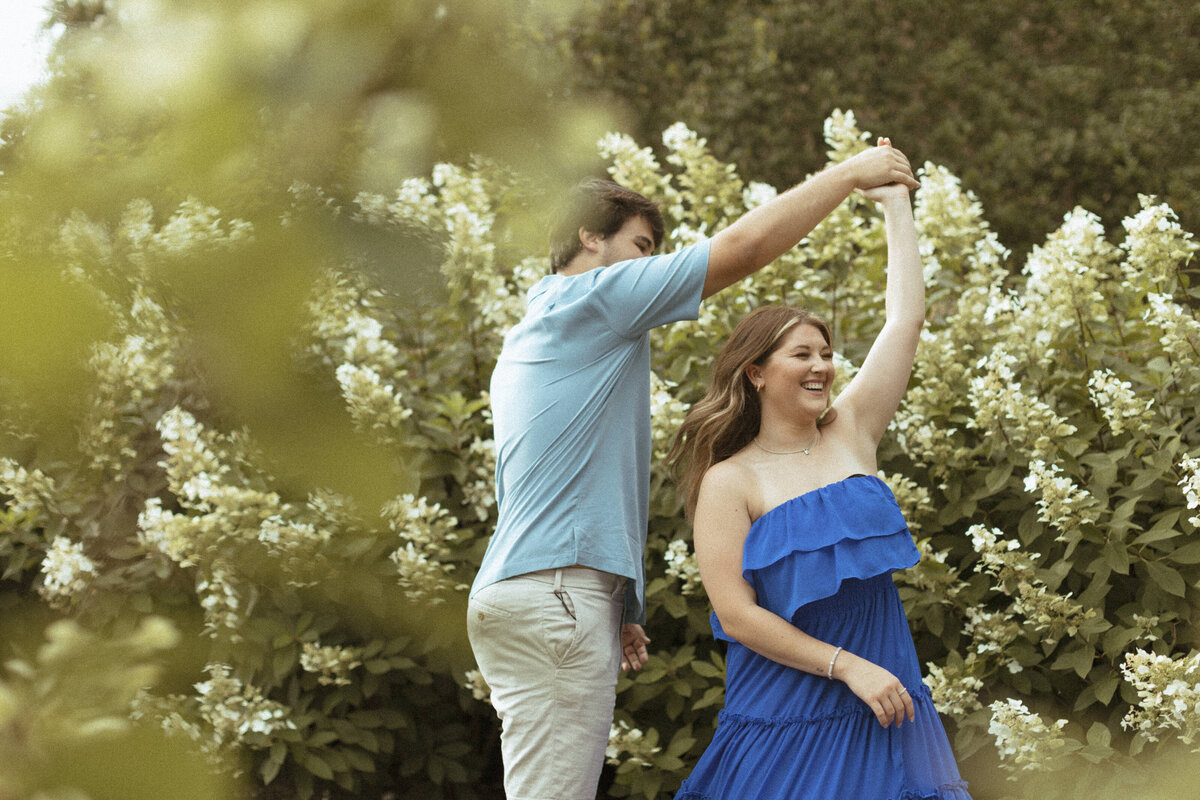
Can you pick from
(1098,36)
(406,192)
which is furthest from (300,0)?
(1098,36)

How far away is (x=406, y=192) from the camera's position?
664 millimetres

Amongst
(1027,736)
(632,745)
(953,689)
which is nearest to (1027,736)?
(1027,736)

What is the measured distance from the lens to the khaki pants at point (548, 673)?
2092 mm

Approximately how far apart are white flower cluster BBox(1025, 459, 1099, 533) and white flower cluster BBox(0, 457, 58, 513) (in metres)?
2.55

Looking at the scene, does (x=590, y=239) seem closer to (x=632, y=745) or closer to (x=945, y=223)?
(x=632, y=745)

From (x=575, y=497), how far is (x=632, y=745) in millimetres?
1404

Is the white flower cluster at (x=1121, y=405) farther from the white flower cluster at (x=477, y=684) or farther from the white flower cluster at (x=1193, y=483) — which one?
the white flower cluster at (x=477, y=684)

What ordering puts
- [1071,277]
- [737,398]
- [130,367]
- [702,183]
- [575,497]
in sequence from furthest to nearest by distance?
1. [702,183]
2. [1071,277]
3. [737,398]
4. [575,497]
5. [130,367]

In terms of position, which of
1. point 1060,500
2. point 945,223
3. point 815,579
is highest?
point 945,223

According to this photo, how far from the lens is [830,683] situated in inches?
90.0

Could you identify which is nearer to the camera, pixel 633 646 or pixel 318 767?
pixel 633 646

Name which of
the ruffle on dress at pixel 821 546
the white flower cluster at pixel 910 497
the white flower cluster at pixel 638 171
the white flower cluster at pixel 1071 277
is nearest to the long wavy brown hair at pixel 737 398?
the ruffle on dress at pixel 821 546

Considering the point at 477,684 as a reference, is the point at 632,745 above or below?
below

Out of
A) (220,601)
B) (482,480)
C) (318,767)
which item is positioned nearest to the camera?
(220,601)
